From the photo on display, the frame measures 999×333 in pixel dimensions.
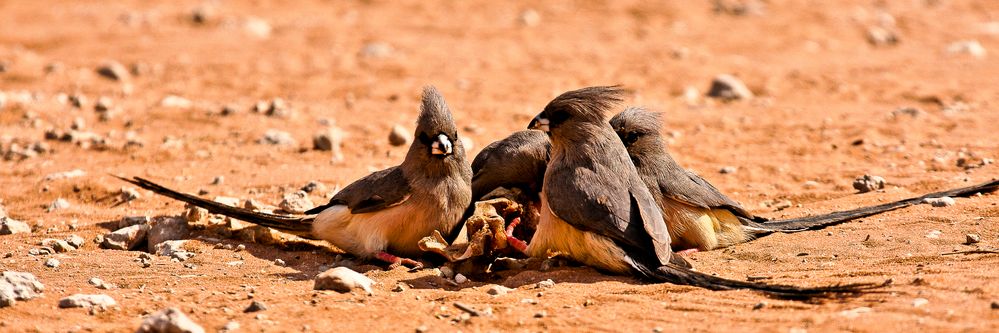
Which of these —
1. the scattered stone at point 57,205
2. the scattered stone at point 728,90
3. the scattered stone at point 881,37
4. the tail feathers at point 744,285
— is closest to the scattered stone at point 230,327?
the tail feathers at point 744,285

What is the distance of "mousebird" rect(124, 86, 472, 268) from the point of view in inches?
320

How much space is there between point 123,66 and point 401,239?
8878 mm

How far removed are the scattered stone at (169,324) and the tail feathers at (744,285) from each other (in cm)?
287

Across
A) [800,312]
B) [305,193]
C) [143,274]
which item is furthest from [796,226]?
[143,274]

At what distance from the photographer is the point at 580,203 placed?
7453mm

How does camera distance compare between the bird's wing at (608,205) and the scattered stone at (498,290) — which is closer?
the scattered stone at (498,290)

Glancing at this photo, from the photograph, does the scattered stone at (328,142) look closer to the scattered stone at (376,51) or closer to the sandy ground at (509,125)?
the sandy ground at (509,125)

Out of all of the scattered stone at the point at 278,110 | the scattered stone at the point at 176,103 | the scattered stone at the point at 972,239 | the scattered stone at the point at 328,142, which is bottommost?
the scattered stone at the point at 972,239

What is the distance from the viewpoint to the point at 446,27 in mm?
18031

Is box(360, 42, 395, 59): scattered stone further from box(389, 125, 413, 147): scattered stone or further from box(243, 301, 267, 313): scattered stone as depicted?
box(243, 301, 267, 313): scattered stone

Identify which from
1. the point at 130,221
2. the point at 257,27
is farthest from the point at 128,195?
the point at 257,27

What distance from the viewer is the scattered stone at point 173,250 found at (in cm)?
799

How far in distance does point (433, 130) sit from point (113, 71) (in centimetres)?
851

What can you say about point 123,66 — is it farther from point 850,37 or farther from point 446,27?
point 850,37
